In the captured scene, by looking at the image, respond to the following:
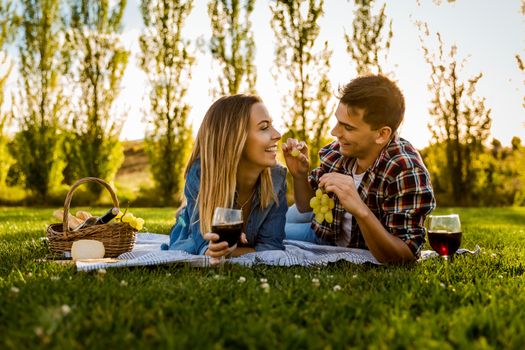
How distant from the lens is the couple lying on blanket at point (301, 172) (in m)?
3.83

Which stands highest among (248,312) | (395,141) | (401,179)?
(395,141)

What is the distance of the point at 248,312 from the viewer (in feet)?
8.02

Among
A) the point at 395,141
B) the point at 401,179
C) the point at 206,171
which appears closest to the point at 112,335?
the point at 206,171

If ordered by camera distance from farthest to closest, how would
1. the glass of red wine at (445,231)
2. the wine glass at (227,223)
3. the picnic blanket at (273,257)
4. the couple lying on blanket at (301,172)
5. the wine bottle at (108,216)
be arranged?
the wine bottle at (108,216), the couple lying on blanket at (301,172), the picnic blanket at (273,257), the glass of red wine at (445,231), the wine glass at (227,223)

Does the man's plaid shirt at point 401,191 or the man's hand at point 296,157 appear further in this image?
the man's hand at point 296,157

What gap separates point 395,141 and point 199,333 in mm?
2559

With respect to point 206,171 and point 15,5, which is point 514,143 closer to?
point 206,171

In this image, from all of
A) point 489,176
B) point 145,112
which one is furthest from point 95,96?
point 489,176

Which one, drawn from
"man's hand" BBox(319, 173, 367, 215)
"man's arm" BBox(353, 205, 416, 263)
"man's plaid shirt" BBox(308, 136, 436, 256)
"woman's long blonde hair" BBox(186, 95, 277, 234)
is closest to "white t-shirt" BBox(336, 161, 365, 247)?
"man's plaid shirt" BBox(308, 136, 436, 256)

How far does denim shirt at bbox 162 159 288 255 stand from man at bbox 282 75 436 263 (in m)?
0.26

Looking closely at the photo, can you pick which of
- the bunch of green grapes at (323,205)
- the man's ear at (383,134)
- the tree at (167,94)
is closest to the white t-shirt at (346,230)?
the man's ear at (383,134)

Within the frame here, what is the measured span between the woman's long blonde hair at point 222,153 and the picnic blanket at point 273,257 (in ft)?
1.09

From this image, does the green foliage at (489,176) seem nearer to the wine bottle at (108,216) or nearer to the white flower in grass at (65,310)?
the wine bottle at (108,216)

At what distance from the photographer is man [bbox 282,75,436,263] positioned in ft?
12.2
